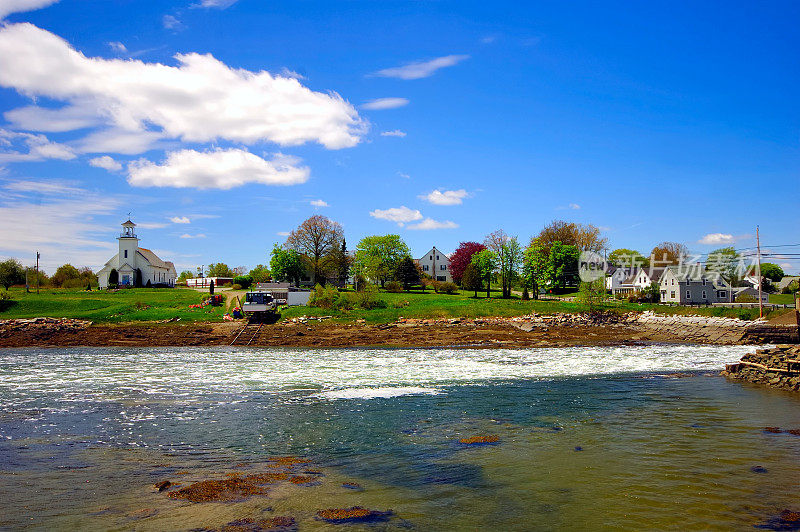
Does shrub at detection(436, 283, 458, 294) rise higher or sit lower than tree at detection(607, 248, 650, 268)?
lower

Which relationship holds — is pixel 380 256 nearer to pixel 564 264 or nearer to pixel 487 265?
pixel 487 265

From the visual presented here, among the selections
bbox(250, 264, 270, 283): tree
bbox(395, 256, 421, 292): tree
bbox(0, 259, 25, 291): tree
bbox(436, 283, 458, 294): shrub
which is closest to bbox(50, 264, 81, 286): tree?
bbox(0, 259, 25, 291): tree

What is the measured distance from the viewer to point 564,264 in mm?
93562

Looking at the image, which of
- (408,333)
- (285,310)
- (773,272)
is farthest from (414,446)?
(773,272)

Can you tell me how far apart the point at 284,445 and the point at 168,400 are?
7.80m

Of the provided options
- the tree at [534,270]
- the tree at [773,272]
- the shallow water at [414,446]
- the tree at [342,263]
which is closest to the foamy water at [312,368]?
the shallow water at [414,446]

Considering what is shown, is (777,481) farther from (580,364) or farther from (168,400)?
(580,364)

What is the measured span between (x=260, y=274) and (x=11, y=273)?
4236 cm

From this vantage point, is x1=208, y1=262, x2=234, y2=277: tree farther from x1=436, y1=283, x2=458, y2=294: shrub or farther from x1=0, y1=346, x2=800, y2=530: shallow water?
x1=0, y1=346, x2=800, y2=530: shallow water

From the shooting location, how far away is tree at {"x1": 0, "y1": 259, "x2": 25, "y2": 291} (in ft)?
287

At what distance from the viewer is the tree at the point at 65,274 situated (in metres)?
96.2

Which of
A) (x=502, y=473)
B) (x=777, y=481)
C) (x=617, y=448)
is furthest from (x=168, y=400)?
(x=777, y=481)

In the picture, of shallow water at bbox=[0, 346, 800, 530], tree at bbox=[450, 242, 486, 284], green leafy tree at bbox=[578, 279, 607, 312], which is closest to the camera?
shallow water at bbox=[0, 346, 800, 530]

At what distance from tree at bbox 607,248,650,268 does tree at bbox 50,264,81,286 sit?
118963 millimetres
